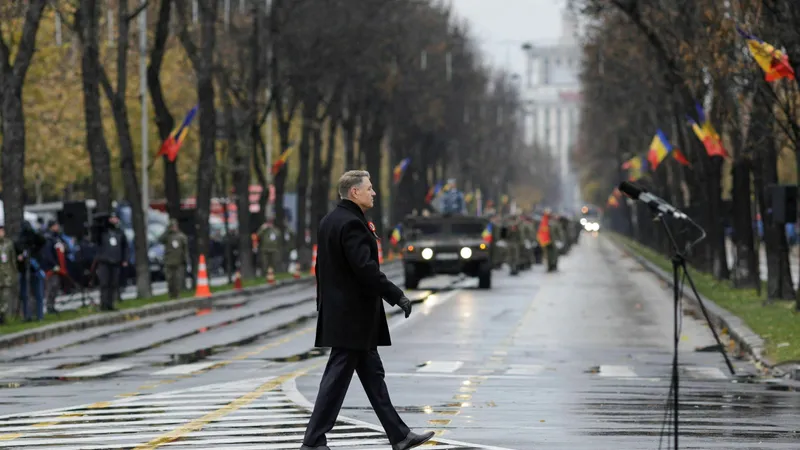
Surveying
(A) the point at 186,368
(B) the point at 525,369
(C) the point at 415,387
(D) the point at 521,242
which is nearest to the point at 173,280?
(A) the point at 186,368

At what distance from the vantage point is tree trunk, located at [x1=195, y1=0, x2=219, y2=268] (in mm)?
48344

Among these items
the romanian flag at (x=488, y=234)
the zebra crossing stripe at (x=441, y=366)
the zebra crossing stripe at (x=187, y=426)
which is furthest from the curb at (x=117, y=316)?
the zebra crossing stripe at (x=187, y=426)

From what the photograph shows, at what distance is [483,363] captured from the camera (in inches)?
910

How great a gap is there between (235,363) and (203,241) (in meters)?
25.1

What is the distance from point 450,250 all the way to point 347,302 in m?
37.5

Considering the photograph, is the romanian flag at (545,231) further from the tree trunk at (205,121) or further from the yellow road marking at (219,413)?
the yellow road marking at (219,413)

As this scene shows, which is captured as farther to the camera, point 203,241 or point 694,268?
point 694,268

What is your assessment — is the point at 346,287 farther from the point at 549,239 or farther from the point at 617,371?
the point at 549,239

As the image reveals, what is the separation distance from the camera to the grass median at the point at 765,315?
2402cm

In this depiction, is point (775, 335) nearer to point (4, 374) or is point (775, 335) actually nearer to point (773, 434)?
point (4, 374)

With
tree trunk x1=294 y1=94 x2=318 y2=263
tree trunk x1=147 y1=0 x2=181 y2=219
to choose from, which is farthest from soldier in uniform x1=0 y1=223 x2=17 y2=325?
tree trunk x1=294 y1=94 x2=318 y2=263

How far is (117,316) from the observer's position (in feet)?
111

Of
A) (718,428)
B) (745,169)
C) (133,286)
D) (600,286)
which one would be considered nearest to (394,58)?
(133,286)

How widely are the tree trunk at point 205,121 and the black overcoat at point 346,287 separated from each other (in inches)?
1399
